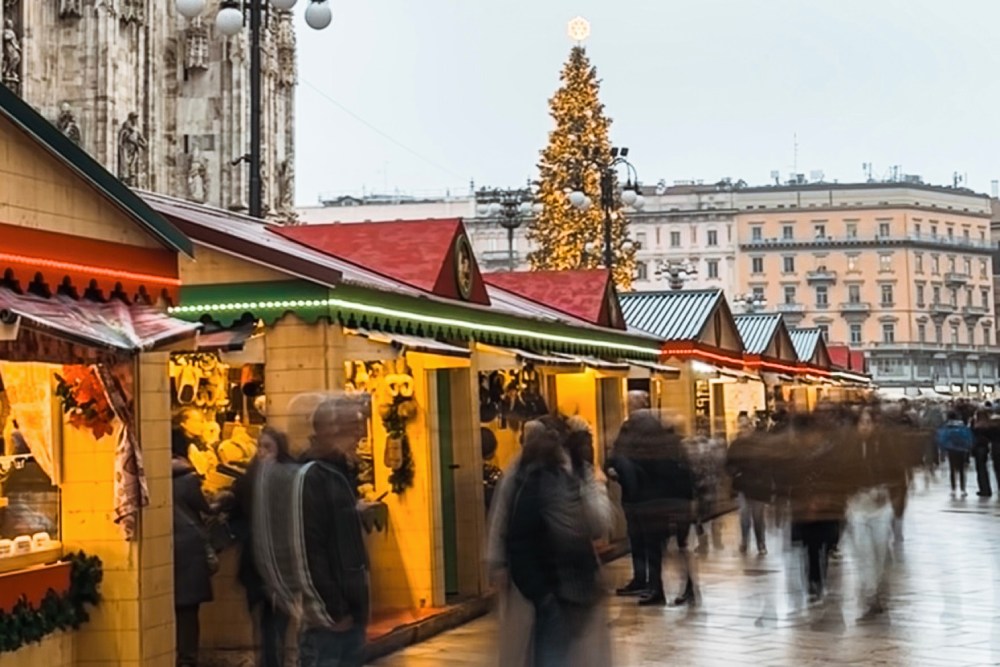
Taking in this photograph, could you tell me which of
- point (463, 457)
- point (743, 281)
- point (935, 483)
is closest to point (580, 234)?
point (935, 483)

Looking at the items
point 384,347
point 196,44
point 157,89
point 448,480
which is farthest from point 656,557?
point 196,44

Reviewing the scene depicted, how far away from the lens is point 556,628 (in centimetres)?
830

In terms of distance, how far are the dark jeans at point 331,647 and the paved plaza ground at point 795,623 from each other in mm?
1891

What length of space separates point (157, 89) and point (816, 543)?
119ft

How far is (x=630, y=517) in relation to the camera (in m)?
15.5

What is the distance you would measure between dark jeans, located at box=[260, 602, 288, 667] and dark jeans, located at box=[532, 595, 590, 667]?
215 cm

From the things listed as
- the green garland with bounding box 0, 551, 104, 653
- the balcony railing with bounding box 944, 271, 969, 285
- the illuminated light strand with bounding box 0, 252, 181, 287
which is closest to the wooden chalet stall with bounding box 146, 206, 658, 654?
the illuminated light strand with bounding box 0, 252, 181, 287

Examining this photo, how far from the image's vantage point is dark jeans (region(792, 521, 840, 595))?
1459 centimetres

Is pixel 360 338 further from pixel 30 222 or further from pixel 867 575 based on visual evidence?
pixel 867 575

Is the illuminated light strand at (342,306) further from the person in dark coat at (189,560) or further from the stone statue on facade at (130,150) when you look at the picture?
the stone statue on facade at (130,150)

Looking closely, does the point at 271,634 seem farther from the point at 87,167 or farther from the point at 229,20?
the point at 229,20

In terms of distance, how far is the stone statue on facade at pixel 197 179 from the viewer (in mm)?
48125

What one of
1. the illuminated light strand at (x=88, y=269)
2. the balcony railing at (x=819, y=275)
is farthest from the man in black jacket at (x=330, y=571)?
the balcony railing at (x=819, y=275)

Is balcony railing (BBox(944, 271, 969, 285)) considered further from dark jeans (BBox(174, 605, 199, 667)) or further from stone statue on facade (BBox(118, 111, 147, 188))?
dark jeans (BBox(174, 605, 199, 667))
